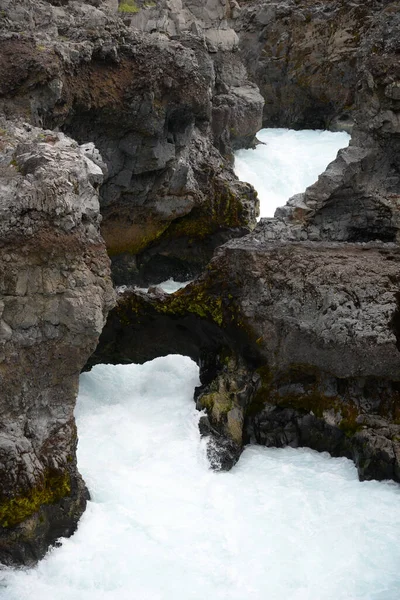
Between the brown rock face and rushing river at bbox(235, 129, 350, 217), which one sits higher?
the brown rock face

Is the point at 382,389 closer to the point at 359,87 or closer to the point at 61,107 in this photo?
the point at 359,87

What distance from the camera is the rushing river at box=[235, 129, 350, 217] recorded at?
2838 centimetres

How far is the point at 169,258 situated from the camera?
25391 mm

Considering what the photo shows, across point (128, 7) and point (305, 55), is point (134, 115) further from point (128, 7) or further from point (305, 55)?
point (305, 55)

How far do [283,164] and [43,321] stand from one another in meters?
20.9

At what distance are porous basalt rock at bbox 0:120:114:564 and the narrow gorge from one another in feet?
0.08

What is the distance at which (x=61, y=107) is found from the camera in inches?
737

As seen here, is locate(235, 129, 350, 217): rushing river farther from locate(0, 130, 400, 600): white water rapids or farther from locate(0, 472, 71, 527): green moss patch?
locate(0, 472, 71, 527): green moss patch

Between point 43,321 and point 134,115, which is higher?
point 134,115

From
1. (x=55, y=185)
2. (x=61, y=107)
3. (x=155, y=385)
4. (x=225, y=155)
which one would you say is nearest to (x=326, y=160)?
(x=225, y=155)

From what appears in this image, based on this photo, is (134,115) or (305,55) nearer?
(134,115)

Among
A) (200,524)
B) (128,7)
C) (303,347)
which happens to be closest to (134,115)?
(128,7)

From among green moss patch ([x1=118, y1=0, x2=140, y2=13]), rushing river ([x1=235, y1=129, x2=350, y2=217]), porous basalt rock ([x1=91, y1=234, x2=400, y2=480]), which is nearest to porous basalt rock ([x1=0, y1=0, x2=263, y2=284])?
green moss patch ([x1=118, y1=0, x2=140, y2=13])

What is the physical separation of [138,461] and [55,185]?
226 inches
